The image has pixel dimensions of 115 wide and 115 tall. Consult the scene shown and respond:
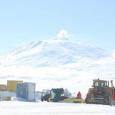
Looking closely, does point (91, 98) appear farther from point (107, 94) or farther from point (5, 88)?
point (5, 88)

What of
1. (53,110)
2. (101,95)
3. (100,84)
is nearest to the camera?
(53,110)

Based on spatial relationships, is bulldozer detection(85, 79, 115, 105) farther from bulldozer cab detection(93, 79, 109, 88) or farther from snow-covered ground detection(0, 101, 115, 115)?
snow-covered ground detection(0, 101, 115, 115)

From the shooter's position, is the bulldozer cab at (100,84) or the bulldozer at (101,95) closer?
the bulldozer at (101,95)

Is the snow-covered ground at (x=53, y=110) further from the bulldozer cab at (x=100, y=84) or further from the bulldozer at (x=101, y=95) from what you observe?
the bulldozer cab at (x=100, y=84)

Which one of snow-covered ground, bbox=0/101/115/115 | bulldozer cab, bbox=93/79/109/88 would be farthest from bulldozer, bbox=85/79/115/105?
snow-covered ground, bbox=0/101/115/115

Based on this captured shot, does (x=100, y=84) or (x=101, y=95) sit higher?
(x=100, y=84)

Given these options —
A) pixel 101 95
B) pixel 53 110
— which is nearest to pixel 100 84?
pixel 101 95

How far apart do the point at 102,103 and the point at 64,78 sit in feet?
395

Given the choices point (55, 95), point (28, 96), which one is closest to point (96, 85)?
point (55, 95)

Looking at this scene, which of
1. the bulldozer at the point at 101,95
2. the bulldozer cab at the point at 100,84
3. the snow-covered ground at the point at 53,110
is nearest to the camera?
the snow-covered ground at the point at 53,110

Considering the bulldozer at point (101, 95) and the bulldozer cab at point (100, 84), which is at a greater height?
the bulldozer cab at point (100, 84)

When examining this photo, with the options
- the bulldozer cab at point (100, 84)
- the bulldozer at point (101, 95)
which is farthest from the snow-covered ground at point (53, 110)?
the bulldozer cab at point (100, 84)

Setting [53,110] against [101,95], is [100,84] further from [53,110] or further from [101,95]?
[53,110]

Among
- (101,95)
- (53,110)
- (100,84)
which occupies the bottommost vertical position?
(53,110)
